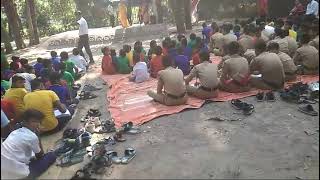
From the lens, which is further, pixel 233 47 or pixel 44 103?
pixel 233 47

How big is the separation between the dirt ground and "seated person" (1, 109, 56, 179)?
0.94 feet

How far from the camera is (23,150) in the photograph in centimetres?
495

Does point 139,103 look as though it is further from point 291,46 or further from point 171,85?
point 291,46

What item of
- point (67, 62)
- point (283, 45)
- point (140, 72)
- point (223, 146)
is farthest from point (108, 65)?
point (223, 146)

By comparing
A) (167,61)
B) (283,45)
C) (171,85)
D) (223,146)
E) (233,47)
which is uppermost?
(233,47)

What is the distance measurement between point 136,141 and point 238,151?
5.12 feet

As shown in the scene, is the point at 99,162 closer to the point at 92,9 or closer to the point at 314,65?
the point at 314,65

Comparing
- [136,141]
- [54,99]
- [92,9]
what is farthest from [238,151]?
[92,9]

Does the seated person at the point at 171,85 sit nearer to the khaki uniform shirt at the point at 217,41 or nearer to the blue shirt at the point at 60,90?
the blue shirt at the point at 60,90

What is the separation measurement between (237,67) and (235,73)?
125 millimetres

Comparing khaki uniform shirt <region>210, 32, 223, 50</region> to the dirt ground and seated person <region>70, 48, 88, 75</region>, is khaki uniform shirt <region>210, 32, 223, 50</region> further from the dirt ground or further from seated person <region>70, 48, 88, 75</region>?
the dirt ground

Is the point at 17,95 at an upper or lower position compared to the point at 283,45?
lower

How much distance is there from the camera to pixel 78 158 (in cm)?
551

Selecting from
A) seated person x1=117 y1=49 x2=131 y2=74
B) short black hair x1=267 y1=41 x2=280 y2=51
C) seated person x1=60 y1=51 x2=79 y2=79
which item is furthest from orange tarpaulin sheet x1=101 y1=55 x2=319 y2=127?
seated person x1=117 y1=49 x2=131 y2=74
